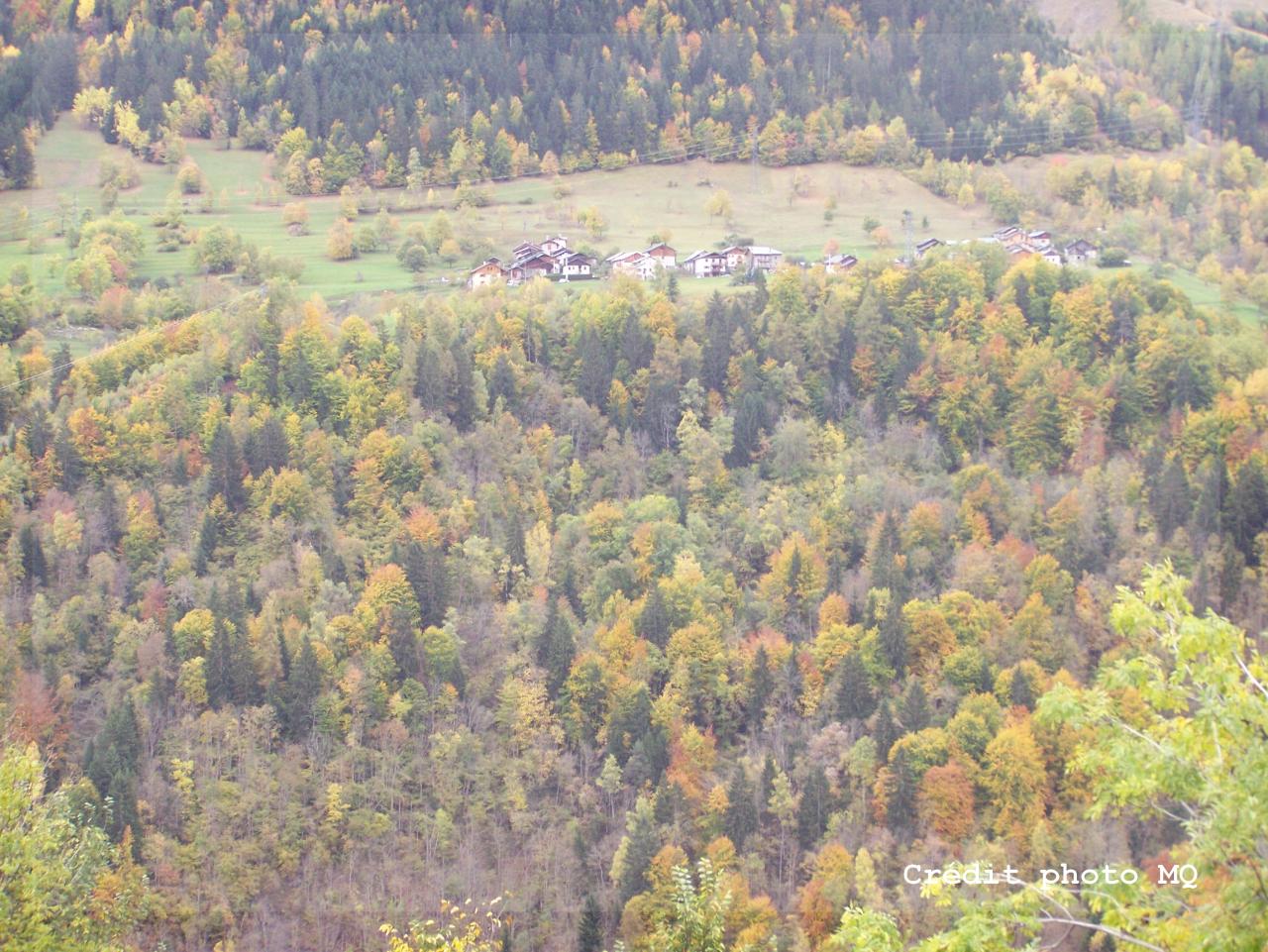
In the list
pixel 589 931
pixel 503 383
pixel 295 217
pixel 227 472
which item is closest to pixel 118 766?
pixel 227 472

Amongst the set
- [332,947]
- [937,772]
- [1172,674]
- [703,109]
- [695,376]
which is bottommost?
[332,947]

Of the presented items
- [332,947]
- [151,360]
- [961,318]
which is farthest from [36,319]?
[961,318]

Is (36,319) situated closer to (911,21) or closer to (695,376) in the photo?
(695,376)

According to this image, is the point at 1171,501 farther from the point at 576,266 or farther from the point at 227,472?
the point at 227,472

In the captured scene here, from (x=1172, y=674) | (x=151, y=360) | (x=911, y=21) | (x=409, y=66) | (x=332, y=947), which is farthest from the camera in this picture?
(x=911, y=21)

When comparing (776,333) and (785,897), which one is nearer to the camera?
(785,897)

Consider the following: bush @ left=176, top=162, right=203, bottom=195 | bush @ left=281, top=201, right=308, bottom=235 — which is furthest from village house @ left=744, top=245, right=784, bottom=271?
bush @ left=176, top=162, right=203, bottom=195
